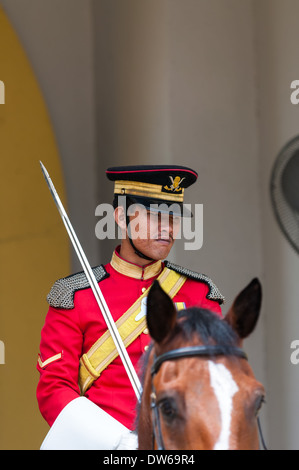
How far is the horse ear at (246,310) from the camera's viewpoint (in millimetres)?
1733

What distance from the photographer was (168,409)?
5.16 feet

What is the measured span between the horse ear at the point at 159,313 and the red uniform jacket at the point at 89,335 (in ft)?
2.07

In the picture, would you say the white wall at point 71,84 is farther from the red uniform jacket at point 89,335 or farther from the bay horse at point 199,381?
the bay horse at point 199,381

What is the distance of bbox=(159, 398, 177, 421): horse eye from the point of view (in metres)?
1.56

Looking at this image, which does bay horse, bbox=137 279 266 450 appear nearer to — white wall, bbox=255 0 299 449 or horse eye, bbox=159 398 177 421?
horse eye, bbox=159 398 177 421

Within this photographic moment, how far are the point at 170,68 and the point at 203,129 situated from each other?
29 centimetres

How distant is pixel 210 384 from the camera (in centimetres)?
156

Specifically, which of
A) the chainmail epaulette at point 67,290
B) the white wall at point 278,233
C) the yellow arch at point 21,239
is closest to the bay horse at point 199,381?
the chainmail epaulette at point 67,290

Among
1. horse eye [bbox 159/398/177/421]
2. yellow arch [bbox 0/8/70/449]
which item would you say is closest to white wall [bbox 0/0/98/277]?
yellow arch [bbox 0/8/70/449]

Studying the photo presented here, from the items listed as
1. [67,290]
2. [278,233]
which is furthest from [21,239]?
[67,290]
